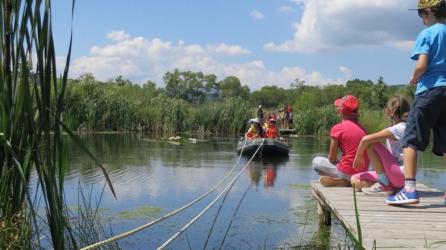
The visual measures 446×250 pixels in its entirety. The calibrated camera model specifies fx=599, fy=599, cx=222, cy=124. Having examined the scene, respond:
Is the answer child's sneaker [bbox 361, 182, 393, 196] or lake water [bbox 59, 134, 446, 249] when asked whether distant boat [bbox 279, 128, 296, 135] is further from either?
child's sneaker [bbox 361, 182, 393, 196]

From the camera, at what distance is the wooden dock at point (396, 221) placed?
3146mm

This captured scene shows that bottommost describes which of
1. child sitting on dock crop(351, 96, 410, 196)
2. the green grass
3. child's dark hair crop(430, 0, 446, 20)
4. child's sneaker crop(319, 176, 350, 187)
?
the green grass

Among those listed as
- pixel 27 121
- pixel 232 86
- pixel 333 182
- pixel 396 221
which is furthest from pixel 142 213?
pixel 232 86

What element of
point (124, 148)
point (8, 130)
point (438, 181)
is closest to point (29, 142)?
point (8, 130)

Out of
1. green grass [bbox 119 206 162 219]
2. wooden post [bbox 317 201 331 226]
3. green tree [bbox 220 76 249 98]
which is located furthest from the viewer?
green tree [bbox 220 76 249 98]

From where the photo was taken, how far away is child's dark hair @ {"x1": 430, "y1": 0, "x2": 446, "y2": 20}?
3868 mm

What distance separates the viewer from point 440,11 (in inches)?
153

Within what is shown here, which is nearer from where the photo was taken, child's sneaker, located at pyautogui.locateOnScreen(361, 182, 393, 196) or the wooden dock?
the wooden dock

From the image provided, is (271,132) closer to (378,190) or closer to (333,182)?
(333,182)

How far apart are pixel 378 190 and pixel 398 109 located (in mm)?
671

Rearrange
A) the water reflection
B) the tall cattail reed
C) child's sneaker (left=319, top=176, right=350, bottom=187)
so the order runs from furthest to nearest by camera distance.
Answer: the water reflection, child's sneaker (left=319, top=176, right=350, bottom=187), the tall cattail reed

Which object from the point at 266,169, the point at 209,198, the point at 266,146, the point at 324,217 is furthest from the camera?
the point at 266,146

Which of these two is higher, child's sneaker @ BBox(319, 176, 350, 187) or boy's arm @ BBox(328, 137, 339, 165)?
boy's arm @ BBox(328, 137, 339, 165)

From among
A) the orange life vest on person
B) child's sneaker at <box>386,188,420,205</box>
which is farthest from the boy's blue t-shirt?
the orange life vest on person
